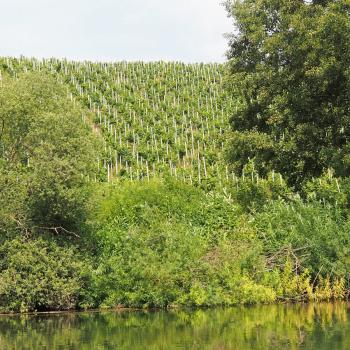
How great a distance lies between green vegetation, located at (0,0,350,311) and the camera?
2247cm

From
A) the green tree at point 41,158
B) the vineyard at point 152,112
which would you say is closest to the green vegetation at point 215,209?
the green tree at point 41,158

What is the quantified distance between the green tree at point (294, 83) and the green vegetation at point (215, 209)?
0.18 feet

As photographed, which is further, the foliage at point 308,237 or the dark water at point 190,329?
the foliage at point 308,237

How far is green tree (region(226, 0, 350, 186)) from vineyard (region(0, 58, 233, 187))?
981 cm

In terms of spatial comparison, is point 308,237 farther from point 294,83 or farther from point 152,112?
point 152,112

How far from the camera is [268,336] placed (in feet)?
47.9

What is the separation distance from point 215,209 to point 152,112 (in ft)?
84.2

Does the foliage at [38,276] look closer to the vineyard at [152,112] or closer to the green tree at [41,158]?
the green tree at [41,158]

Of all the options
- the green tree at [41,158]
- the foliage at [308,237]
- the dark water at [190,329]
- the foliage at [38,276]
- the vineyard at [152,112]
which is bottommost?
the dark water at [190,329]

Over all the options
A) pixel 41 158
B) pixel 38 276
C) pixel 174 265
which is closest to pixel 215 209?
pixel 174 265

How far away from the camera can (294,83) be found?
25.5m

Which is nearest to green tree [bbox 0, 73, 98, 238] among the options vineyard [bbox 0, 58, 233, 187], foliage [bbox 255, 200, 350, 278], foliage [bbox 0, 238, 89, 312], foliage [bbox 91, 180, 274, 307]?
foliage [bbox 0, 238, 89, 312]

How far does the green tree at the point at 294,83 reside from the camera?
23594mm

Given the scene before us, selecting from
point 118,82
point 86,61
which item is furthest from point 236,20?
point 86,61
